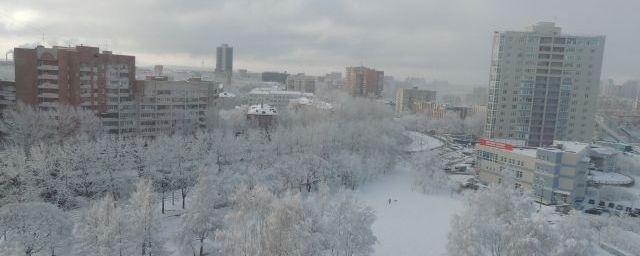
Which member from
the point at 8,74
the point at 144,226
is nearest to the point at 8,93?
the point at 8,74

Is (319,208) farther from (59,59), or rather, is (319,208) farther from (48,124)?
(59,59)

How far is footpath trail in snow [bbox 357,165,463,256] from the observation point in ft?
81.8

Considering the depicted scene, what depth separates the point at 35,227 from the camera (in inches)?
751

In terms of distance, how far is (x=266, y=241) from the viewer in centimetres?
1568

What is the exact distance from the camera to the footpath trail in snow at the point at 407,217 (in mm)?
24938

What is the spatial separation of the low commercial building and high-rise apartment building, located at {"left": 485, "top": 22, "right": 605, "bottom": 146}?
49.1 feet

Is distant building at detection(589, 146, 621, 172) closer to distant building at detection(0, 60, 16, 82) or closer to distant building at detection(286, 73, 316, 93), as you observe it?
distant building at detection(0, 60, 16, 82)

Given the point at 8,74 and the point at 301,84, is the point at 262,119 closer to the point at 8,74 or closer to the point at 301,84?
the point at 8,74

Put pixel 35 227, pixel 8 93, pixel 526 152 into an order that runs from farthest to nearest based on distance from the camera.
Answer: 1. pixel 8 93
2. pixel 526 152
3. pixel 35 227

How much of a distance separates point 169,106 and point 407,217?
2563 cm

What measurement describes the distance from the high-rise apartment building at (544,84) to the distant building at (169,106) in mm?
30577

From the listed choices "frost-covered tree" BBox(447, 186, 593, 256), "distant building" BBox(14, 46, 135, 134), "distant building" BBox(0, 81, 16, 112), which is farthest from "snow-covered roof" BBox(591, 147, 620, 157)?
"distant building" BBox(0, 81, 16, 112)

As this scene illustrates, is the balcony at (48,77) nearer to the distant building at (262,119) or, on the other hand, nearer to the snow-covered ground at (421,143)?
the distant building at (262,119)

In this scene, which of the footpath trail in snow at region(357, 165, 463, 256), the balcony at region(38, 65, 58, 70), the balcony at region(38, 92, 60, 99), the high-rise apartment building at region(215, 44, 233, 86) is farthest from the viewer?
the high-rise apartment building at region(215, 44, 233, 86)
